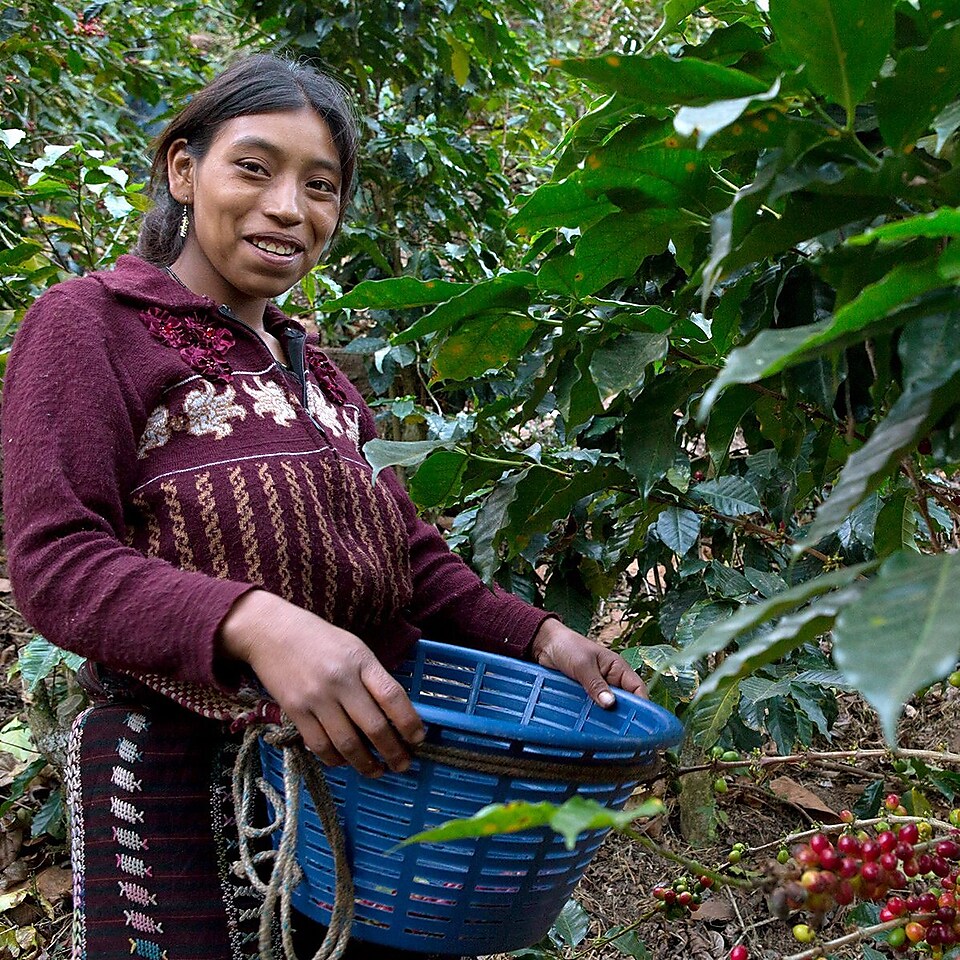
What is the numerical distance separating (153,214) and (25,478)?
2.14ft

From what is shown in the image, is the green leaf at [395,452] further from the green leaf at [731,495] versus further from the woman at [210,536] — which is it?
the green leaf at [731,495]

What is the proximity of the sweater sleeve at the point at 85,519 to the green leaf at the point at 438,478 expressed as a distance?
1.10 feet

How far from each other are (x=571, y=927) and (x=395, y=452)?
925 millimetres

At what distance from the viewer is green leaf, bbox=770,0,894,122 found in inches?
24.4

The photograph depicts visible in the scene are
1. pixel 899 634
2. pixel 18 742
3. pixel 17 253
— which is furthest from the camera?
→ pixel 18 742

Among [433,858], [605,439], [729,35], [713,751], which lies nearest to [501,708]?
[713,751]

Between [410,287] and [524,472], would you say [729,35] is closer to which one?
[410,287]

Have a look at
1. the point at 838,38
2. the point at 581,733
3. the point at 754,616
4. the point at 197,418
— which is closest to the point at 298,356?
the point at 197,418

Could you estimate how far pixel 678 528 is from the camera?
150 centimetres

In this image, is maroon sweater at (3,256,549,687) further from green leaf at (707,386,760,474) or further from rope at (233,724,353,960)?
green leaf at (707,386,760,474)

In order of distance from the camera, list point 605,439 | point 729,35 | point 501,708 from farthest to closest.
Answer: point 605,439 → point 501,708 → point 729,35

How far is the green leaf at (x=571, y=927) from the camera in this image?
5.17ft

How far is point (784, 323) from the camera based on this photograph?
3.13 ft

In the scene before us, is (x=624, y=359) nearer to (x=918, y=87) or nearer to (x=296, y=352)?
(x=918, y=87)
